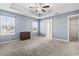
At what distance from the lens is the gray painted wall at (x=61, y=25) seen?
468 cm

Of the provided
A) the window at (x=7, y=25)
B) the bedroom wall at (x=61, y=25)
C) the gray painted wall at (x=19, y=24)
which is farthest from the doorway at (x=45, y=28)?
the window at (x=7, y=25)

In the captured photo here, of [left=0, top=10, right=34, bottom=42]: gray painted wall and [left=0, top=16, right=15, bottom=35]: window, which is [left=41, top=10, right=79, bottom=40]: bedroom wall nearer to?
[left=0, top=10, right=34, bottom=42]: gray painted wall

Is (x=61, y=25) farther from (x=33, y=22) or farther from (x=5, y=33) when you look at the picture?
(x=5, y=33)

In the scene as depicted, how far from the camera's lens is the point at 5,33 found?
4.27 m

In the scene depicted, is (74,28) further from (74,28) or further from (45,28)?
(45,28)

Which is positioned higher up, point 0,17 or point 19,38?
point 0,17

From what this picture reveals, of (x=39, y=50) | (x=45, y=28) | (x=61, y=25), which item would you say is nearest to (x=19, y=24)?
(x=45, y=28)

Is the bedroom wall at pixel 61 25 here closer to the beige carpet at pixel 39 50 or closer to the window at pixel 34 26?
the beige carpet at pixel 39 50

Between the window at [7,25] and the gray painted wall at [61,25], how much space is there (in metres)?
3.68

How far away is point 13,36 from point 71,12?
4.80 meters

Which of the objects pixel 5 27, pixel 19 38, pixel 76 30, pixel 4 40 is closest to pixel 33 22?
pixel 19 38

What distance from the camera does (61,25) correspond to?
16.5ft

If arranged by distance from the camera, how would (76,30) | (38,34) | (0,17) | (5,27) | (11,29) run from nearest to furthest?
(0,17), (5,27), (11,29), (76,30), (38,34)

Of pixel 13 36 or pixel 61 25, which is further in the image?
pixel 61 25
